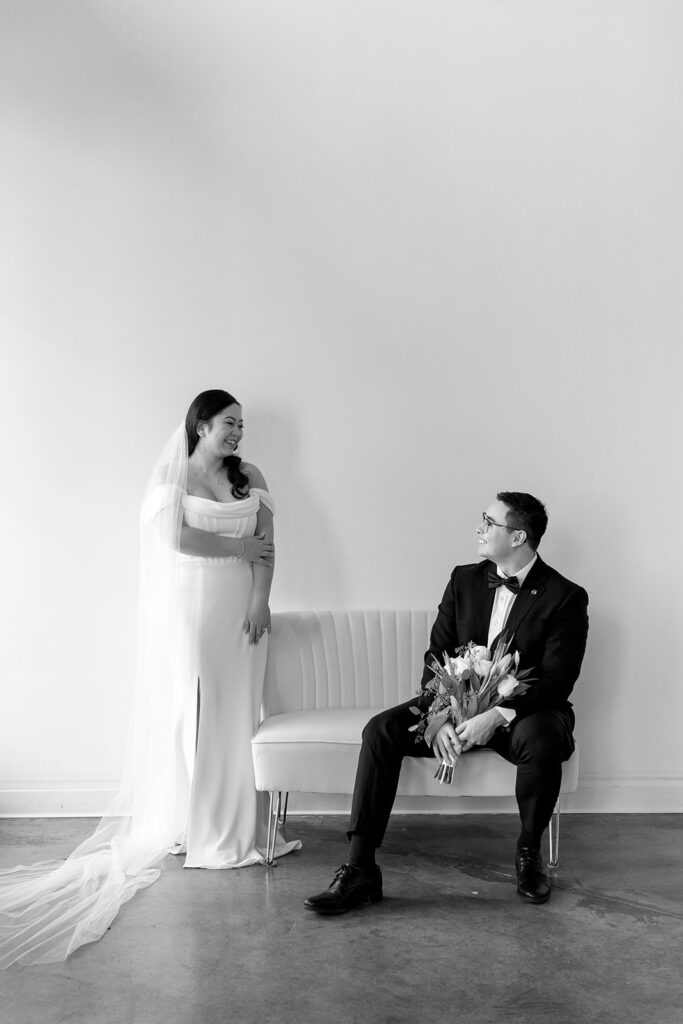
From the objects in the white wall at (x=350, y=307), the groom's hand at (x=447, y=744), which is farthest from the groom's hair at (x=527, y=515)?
the groom's hand at (x=447, y=744)

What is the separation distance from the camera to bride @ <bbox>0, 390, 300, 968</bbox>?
4109 millimetres

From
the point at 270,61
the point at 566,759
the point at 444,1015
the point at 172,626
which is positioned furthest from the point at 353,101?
the point at 444,1015

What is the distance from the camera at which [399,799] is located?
186 inches

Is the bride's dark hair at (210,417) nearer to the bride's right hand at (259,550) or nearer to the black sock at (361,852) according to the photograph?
the bride's right hand at (259,550)

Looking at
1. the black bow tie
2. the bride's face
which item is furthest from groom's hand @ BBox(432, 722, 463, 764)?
the bride's face

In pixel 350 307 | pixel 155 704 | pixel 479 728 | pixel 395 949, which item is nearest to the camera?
pixel 395 949

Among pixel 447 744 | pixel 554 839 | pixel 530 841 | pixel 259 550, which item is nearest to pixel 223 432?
pixel 259 550

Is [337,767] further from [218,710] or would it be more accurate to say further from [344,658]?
[344,658]

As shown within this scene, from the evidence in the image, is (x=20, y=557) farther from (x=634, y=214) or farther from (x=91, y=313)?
(x=634, y=214)

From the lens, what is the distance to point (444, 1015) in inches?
107

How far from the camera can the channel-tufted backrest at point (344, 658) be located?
4523 mm

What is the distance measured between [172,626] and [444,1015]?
202 cm

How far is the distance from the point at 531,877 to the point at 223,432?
2.20 metres

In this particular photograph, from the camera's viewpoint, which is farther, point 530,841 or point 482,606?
point 482,606
